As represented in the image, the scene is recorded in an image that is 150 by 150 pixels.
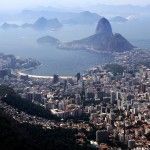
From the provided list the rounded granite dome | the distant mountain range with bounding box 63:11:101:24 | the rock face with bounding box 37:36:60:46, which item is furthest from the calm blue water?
the distant mountain range with bounding box 63:11:101:24

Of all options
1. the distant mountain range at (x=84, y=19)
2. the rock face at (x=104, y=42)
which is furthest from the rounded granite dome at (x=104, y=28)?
the distant mountain range at (x=84, y=19)

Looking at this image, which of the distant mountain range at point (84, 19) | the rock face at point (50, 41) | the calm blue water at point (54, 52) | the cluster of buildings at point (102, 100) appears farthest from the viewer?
the distant mountain range at point (84, 19)

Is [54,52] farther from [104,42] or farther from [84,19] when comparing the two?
[84,19]

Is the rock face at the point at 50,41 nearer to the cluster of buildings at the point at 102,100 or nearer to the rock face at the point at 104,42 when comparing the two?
the rock face at the point at 104,42

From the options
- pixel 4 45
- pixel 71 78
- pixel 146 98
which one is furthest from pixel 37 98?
pixel 4 45

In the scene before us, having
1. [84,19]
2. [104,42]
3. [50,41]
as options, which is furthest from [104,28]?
[84,19]

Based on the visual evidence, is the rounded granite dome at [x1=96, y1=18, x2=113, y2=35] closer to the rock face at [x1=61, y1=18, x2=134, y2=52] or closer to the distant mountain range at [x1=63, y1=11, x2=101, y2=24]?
the rock face at [x1=61, y1=18, x2=134, y2=52]
